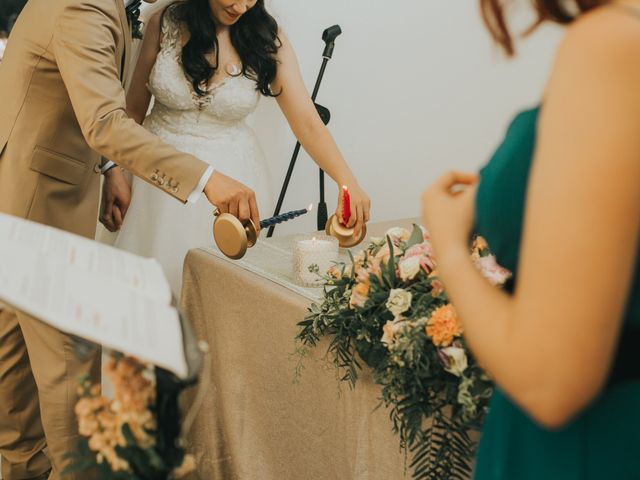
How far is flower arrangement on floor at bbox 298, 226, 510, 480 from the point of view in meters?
1.25

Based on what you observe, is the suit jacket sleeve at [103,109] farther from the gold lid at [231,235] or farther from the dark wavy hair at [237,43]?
the dark wavy hair at [237,43]

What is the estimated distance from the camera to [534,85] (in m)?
3.50

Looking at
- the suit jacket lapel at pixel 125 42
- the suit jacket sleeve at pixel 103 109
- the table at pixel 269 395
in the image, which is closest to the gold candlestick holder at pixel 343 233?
the table at pixel 269 395

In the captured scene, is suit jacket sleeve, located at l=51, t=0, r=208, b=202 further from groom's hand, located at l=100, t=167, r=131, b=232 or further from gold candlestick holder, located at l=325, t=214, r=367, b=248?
groom's hand, located at l=100, t=167, r=131, b=232

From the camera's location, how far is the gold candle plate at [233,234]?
1666 millimetres

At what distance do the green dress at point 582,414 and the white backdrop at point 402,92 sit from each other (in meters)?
2.84

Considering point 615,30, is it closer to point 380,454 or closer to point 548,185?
point 548,185

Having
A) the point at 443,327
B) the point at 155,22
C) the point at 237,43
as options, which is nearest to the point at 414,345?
the point at 443,327

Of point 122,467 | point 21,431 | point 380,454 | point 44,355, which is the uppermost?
point 122,467

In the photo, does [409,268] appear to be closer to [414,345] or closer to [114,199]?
[414,345]

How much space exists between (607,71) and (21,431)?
2.15m

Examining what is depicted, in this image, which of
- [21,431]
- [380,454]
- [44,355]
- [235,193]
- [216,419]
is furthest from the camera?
[21,431]

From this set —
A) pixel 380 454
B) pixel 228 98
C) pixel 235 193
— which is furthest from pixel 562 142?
pixel 228 98

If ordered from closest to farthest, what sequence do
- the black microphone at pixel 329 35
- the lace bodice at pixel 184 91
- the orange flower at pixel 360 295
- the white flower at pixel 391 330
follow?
the white flower at pixel 391 330
the orange flower at pixel 360 295
the lace bodice at pixel 184 91
the black microphone at pixel 329 35
